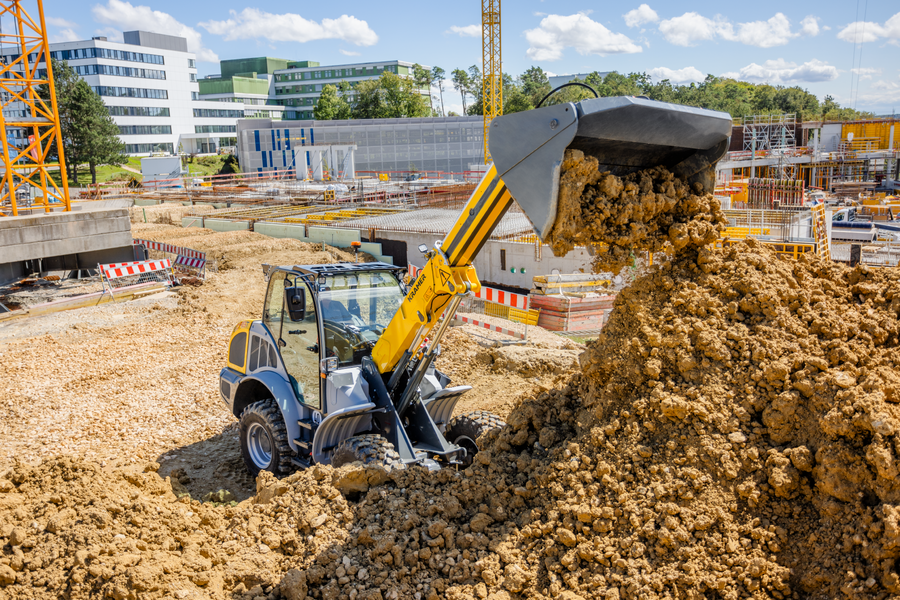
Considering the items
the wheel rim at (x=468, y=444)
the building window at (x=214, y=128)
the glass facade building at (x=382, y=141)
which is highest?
the building window at (x=214, y=128)

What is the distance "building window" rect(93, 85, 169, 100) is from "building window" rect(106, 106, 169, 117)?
3.96 feet

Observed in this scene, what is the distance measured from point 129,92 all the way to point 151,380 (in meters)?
69.4

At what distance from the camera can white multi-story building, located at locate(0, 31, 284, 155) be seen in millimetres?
64188

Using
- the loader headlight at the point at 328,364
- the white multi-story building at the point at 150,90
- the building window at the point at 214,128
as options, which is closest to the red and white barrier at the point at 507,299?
the loader headlight at the point at 328,364

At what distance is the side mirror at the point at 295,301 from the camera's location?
5.35 m

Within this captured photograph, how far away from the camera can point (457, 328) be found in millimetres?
11688

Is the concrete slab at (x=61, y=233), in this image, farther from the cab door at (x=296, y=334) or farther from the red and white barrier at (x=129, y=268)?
the cab door at (x=296, y=334)

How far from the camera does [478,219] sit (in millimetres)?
4410

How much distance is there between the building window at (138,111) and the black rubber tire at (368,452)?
233 ft

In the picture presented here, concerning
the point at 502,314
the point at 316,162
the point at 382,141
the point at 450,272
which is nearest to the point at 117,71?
the point at 382,141

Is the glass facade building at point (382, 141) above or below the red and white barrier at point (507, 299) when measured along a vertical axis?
above

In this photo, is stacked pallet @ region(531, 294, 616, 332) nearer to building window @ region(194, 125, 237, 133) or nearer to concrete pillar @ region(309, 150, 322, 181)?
concrete pillar @ region(309, 150, 322, 181)

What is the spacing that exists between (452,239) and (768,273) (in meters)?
2.18

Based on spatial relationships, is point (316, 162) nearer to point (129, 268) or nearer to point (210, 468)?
point (129, 268)
